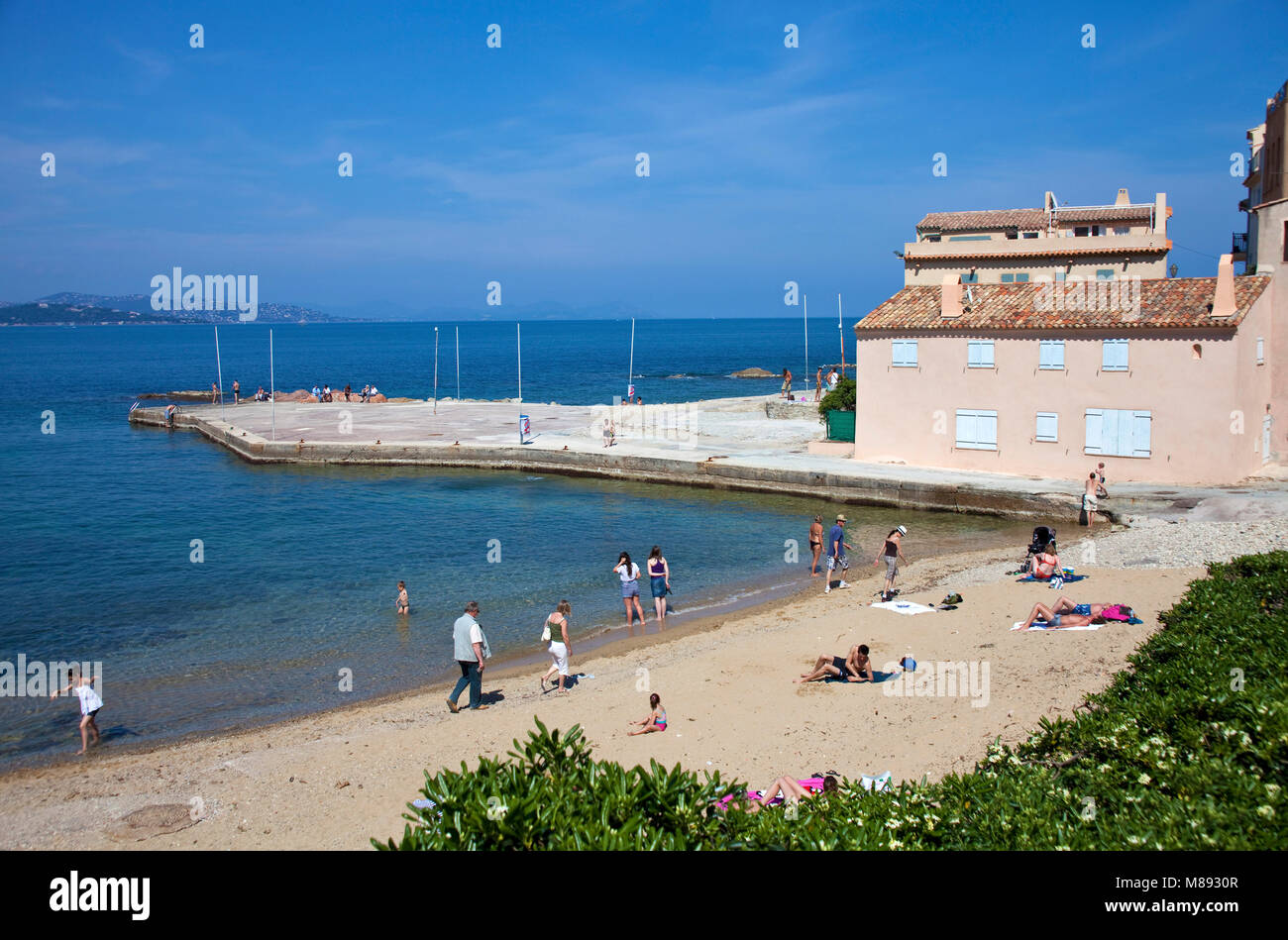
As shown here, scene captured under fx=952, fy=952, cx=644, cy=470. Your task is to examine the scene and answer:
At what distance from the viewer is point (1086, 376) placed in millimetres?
28391

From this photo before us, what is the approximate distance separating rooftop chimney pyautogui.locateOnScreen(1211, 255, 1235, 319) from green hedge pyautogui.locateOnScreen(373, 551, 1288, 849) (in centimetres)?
2083

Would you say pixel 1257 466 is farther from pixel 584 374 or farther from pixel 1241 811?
pixel 584 374

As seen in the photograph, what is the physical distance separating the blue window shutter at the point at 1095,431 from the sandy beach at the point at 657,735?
11.4 metres

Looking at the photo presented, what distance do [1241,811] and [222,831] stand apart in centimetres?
945

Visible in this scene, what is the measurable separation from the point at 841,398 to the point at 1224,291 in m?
14.2

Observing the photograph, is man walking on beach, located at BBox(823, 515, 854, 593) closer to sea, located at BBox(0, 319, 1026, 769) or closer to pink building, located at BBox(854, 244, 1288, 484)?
sea, located at BBox(0, 319, 1026, 769)

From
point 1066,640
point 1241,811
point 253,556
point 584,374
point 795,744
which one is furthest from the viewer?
point 584,374

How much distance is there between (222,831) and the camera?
402 inches

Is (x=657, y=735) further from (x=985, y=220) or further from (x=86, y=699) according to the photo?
(x=985, y=220)

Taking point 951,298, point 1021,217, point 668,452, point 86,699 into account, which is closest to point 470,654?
point 86,699

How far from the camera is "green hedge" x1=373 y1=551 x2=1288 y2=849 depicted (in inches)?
236

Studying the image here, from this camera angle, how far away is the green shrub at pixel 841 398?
3762cm
